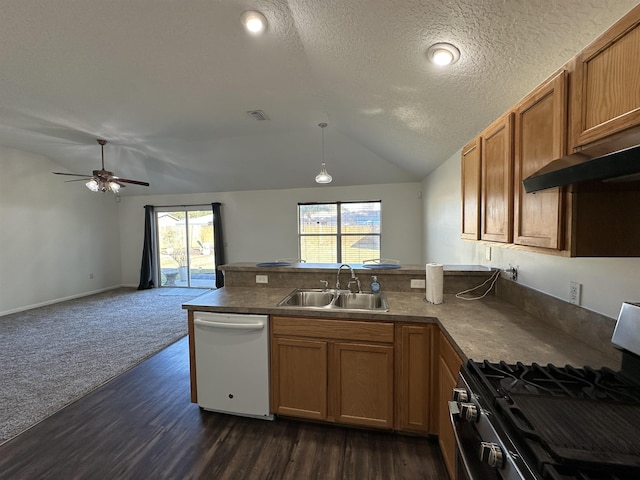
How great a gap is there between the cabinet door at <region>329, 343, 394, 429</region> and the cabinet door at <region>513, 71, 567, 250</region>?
3.58 ft

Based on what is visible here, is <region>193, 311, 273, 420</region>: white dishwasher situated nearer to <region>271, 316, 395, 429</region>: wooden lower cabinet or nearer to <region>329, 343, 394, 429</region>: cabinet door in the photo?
<region>271, 316, 395, 429</region>: wooden lower cabinet

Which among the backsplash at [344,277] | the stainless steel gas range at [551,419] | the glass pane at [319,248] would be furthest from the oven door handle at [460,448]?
the glass pane at [319,248]

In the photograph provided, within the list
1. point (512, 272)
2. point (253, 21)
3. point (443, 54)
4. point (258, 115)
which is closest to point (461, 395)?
point (512, 272)

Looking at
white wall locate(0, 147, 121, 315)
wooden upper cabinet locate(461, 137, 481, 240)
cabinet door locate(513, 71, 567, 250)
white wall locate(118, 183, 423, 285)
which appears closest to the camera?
cabinet door locate(513, 71, 567, 250)

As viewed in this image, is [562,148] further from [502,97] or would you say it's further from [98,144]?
[98,144]

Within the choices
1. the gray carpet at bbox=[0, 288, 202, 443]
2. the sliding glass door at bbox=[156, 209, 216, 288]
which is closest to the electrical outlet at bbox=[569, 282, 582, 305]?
the gray carpet at bbox=[0, 288, 202, 443]

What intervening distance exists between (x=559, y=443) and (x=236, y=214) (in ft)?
22.1

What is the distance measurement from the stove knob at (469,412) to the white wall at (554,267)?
83 centimetres

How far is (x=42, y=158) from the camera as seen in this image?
17.8 ft

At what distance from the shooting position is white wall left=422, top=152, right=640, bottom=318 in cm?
119

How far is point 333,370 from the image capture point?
1942 millimetres

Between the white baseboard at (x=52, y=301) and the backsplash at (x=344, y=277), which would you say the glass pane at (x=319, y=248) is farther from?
the white baseboard at (x=52, y=301)

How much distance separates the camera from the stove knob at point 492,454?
0.81 metres

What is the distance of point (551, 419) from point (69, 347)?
190 inches
